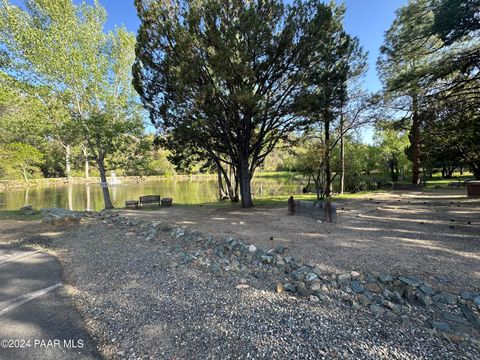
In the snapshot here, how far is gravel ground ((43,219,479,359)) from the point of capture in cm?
212

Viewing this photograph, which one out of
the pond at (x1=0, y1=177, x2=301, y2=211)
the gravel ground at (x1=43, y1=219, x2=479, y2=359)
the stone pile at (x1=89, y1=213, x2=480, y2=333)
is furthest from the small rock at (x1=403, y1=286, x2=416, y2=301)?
the pond at (x1=0, y1=177, x2=301, y2=211)

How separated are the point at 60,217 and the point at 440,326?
1053cm

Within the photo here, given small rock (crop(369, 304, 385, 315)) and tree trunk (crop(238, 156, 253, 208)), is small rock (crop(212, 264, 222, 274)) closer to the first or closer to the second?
small rock (crop(369, 304, 385, 315))

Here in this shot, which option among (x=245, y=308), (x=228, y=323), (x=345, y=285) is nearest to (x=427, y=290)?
(x=345, y=285)

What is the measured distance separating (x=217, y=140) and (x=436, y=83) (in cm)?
998

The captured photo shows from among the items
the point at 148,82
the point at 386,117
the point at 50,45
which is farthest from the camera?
the point at 386,117

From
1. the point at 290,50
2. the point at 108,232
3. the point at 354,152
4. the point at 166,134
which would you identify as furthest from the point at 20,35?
the point at 354,152

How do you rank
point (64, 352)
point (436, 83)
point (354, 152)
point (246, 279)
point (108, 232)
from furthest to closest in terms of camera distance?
point (354, 152)
point (436, 83)
point (108, 232)
point (246, 279)
point (64, 352)

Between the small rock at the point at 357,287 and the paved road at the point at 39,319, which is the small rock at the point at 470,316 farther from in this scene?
the paved road at the point at 39,319

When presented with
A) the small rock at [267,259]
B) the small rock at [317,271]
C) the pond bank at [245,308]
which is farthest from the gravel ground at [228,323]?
the small rock at [317,271]

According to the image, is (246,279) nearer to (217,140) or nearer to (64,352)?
(64,352)

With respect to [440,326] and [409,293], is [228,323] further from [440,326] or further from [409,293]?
[409,293]

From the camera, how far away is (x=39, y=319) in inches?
108

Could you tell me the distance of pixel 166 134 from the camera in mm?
11648
